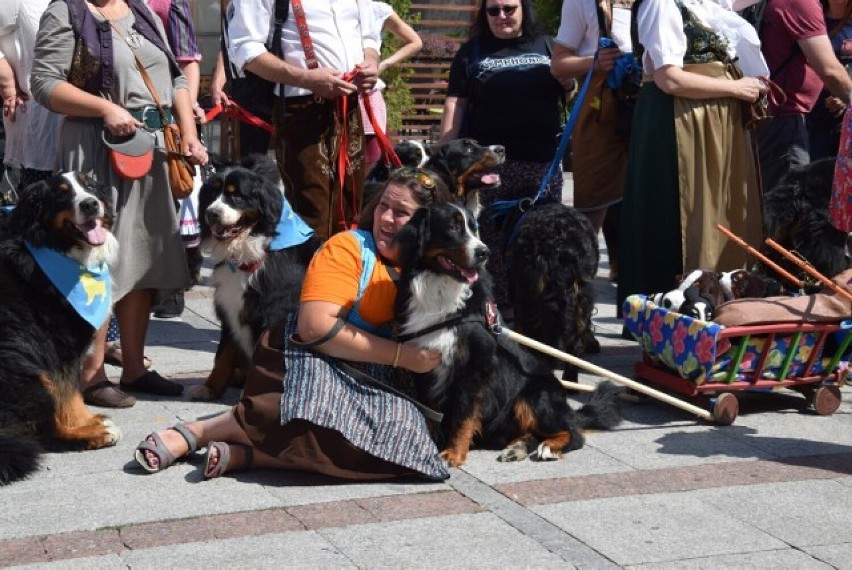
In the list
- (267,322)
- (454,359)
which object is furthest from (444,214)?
(267,322)

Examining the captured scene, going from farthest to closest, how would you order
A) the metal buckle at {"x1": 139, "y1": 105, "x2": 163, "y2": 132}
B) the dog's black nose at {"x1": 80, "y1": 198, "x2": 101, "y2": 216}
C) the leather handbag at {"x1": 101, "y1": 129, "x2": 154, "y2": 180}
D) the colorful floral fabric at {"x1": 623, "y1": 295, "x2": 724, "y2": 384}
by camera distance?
the metal buckle at {"x1": 139, "y1": 105, "x2": 163, "y2": 132} < the leather handbag at {"x1": 101, "y1": 129, "x2": 154, "y2": 180} < the colorful floral fabric at {"x1": 623, "y1": 295, "x2": 724, "y2": 384} < the dog's black nose at {"x1": 80, "y1": 198, "x2": 101, "y2": 216}

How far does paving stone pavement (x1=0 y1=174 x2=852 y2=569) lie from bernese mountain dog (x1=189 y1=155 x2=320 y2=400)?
24.2 inches

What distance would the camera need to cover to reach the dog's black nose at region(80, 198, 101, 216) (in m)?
4.87

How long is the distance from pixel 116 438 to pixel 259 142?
4093 millimetres

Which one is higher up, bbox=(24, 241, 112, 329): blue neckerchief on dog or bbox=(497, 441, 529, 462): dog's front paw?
bbox=(24, 241, 112, 329): blue neckerchief on dog

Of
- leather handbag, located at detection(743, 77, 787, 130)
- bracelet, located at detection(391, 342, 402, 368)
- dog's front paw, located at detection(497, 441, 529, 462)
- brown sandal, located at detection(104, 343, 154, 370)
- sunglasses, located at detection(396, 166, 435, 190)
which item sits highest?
leather handbag, located at detection(743, 77, 787, 130)

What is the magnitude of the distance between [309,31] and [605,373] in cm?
234

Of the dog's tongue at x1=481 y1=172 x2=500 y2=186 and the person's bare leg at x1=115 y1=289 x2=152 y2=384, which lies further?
the dog's tongue at x1=481 y1=172 x2=500 y2=186

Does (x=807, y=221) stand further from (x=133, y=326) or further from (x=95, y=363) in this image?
(x=95, y=363)

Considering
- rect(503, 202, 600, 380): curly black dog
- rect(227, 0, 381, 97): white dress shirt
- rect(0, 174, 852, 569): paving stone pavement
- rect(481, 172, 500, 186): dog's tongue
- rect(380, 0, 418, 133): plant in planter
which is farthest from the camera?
rect(380, 0, 418, 133): plant in planter

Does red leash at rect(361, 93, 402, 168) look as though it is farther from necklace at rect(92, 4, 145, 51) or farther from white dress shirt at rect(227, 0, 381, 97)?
necklace at rect(92, 4, 145, 51)

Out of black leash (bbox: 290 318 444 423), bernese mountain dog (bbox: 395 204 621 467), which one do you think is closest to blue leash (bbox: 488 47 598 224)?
bernese mountain dog (bbox: 395 204 621 467)

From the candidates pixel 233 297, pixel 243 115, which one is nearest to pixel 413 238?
pixel 233 297

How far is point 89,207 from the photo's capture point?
4875 mm
